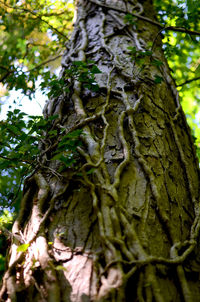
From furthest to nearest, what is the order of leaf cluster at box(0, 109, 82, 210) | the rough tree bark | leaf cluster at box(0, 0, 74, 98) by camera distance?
1. leaf cluster at box(0, 0, 74, 98)
2. leaf cluster at box(0, 109, 82, 210)
3. the rough tree bark

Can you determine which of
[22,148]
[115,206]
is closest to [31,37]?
[22,148]

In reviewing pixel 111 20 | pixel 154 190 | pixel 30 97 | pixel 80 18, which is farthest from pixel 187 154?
pixel 80 18

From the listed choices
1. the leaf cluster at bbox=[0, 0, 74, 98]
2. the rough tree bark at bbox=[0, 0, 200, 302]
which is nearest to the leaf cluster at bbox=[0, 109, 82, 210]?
the rough tree bark at bbox=[0, 0, 200, 302]

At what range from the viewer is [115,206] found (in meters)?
1.30

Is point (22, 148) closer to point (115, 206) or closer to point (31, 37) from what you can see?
point (115, 206)

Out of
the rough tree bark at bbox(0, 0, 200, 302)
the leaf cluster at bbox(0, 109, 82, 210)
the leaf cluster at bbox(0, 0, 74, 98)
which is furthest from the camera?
the leaf cluster at bbox(0, 0, 74, 98)

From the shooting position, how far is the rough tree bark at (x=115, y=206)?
112cm

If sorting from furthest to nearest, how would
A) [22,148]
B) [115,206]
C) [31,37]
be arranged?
[31,37], [22,148], [115,206]

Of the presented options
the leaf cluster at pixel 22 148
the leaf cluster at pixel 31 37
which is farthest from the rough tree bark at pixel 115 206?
the leaf cluster at pixel 31 37

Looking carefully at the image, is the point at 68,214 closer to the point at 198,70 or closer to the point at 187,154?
the point at 187,154

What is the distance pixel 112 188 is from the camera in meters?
1.36

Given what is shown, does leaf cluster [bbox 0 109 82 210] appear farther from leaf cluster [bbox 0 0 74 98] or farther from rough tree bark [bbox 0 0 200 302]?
leaf cluster [bbox 0 0 74 98]

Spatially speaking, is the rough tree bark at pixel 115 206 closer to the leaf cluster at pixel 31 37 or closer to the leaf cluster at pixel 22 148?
the leaf cluster at pixel 22 148

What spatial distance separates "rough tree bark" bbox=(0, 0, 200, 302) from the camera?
1120 millimetres
